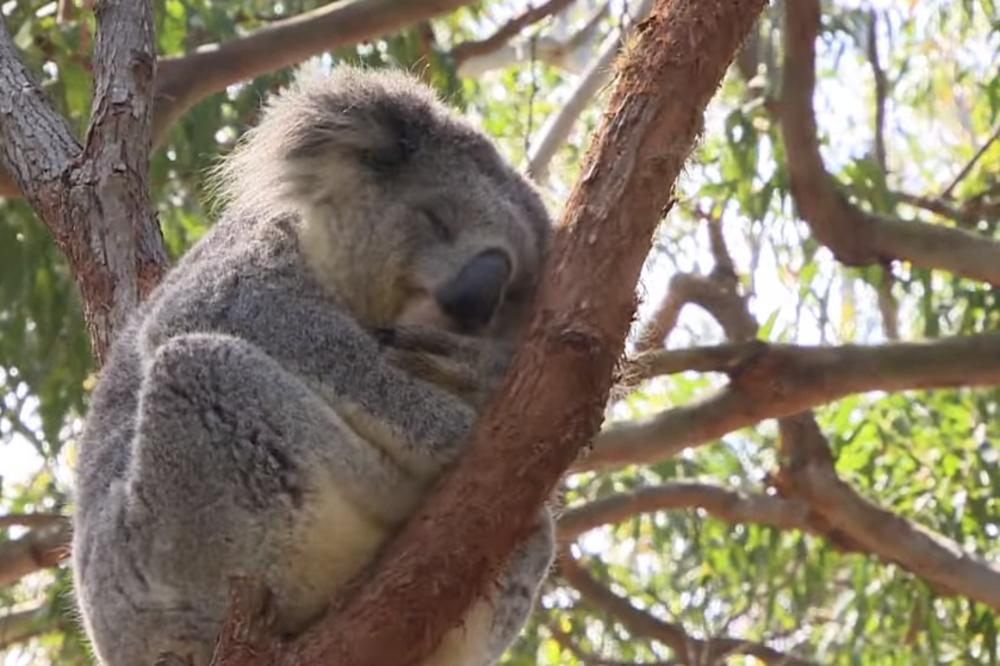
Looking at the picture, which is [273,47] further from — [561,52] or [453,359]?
[561,52]

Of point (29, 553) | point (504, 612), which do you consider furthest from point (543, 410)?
point (29, 553)

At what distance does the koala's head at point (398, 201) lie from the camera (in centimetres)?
280

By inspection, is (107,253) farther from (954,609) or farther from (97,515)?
(954,609)

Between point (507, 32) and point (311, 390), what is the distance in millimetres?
3583

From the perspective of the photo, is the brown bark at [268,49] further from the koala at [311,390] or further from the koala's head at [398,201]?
the koala at [311,390]

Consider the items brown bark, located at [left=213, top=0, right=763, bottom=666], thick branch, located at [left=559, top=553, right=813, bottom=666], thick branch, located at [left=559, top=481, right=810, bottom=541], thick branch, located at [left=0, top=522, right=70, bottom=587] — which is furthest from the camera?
thick branch, located at [left=559, top=553, right=813, bottom=666]

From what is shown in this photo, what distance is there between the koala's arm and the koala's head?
11cm

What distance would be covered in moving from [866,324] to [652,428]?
2150 mm

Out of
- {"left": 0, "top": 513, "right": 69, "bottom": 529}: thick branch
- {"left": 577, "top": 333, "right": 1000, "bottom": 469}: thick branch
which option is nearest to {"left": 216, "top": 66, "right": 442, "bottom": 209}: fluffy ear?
{"left": 577, "top": 333, "right": 1000, "bottom": 469}: thick branch

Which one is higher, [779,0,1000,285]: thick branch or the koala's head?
[779,0,1000,285]: thick branch

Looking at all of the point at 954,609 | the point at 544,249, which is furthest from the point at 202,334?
the point at 954,609

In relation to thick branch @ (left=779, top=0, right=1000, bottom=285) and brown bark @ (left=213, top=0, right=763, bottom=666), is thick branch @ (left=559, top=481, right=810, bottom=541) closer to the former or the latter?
thick branch @ (left=779, top=0, right=1000, bottom=285)

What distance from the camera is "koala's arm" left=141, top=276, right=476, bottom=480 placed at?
2633 millimetres

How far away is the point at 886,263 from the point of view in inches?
197
